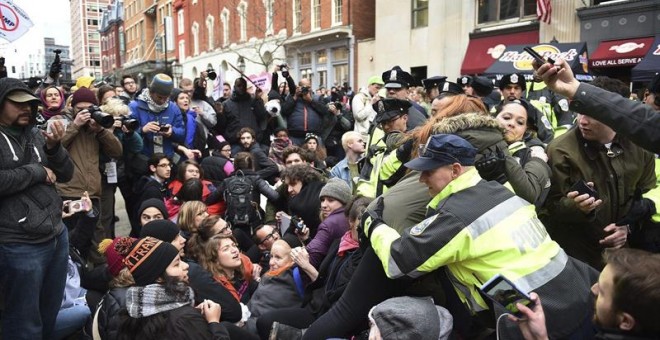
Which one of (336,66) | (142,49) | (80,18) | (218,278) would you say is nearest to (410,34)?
(336,66)

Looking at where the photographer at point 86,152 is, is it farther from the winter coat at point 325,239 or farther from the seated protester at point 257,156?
the winter coat at point 325,239

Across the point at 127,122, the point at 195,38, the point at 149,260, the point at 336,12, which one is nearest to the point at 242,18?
the point at 195,38

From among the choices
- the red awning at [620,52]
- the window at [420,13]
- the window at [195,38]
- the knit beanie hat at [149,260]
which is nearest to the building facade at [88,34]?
the window at [195,38]

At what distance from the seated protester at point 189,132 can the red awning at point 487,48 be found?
42.2 ft

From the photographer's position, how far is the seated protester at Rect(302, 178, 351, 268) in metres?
3.85

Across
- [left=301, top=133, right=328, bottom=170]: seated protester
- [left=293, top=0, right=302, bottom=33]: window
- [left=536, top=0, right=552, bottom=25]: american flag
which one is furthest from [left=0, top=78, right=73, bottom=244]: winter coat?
[left=293, top=0, right=302, bottom=33]: window

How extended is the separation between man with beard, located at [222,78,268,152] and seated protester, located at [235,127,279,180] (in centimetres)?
54

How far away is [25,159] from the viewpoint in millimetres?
3156

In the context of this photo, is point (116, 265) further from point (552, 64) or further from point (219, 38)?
point (219, 38)

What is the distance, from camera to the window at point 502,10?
17.0 m

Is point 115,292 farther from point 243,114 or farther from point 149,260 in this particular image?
point 243,114

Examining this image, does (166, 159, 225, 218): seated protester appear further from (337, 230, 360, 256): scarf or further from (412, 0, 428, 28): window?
(412, 0, 428, 28): window

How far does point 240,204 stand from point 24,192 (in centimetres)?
229

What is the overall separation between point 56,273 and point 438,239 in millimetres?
2582
